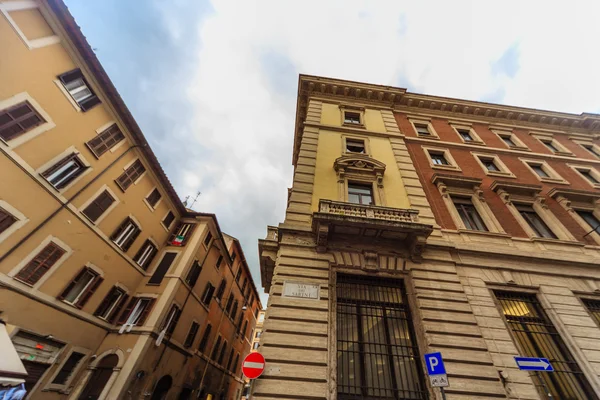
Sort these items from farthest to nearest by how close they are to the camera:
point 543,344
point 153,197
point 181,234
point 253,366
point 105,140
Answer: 1. point 181,234
2. point 153,197
3. point 105,140
4. point 543,344
5. point 253,366

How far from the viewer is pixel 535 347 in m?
7.95

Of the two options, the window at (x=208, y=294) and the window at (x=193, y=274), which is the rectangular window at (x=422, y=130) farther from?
the window at (x=208, y=294)

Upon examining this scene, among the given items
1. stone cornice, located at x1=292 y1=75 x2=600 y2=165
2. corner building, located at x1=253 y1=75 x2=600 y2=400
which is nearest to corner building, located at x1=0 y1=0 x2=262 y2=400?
corner building, located at x1=253 y1=75 x2=600 y2=400

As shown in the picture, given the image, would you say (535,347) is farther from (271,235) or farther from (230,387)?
(230,387)

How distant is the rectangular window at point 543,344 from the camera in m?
7.16

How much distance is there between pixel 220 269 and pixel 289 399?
2055cm

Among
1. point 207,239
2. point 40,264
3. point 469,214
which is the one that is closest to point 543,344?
point 469,214

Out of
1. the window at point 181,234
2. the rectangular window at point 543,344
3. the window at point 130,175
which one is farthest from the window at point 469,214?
the window at point 130,175

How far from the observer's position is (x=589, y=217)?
12148 mm

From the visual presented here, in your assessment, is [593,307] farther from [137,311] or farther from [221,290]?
[221,290]

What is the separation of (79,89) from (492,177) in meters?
23.1

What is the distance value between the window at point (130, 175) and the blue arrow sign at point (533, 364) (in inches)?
795

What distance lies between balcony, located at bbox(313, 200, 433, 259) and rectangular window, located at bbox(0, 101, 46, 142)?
1282cm

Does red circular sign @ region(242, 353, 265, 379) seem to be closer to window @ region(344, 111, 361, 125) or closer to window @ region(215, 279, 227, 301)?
window @ region(344, 111, 361, 125)
